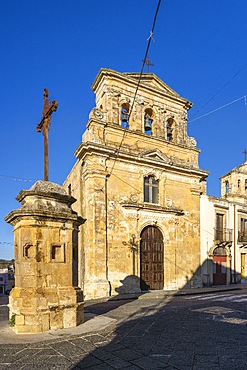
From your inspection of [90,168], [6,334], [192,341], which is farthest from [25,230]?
[90,168]

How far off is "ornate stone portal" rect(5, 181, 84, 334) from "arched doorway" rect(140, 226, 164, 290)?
10512 millimetres

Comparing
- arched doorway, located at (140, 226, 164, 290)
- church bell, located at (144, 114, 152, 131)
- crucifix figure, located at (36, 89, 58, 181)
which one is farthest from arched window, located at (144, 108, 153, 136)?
crucifix figure, located at (36, 89, 58, 181)

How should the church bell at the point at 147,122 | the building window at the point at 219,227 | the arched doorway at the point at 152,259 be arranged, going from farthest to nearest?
the building window at the point at 219,227
the church bell at the point at 147,122
the arched doorway at the point at 152,259

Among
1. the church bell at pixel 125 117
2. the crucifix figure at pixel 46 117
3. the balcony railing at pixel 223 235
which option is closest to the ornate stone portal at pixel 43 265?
the crucifix figure at pixel 46 117

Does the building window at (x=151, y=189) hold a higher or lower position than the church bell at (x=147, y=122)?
lower

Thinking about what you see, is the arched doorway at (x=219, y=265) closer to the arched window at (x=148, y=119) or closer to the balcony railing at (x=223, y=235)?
the balcony railing at (x=223, y=235)

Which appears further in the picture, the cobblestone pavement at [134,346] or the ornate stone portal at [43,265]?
the ornate stone portal at [43,265]

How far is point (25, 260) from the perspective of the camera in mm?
6480

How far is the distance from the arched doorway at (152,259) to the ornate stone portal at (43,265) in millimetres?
10512

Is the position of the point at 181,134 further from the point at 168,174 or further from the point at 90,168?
the point at 90,168

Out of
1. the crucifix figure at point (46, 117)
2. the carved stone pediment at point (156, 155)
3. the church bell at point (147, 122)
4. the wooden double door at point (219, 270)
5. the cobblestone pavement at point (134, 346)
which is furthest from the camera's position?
the wooden double door at point (219, 270)

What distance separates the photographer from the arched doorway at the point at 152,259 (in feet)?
56.3

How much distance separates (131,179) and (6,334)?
11.9m

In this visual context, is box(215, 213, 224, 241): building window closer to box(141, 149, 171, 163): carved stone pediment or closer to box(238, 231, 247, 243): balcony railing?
box(238, 231, 247, 243): balcony railing
